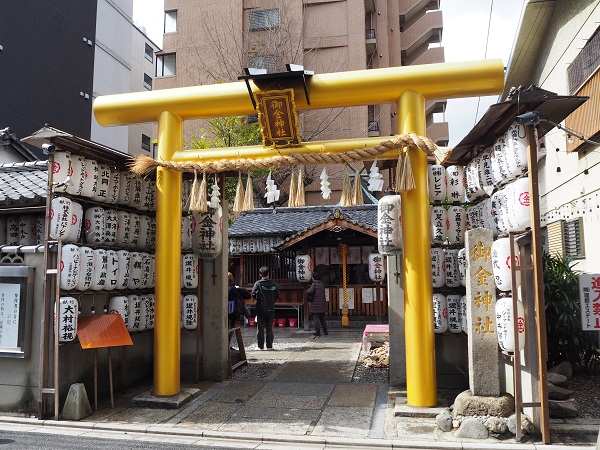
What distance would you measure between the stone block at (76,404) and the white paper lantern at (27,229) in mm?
3941

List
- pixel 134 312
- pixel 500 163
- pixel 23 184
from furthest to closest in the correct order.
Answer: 1. pixel 23 184
2. pixel 134 312
3. pixel 500 163

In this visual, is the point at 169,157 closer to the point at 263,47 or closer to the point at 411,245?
the point at 411,245

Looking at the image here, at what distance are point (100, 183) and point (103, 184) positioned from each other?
0.27ft

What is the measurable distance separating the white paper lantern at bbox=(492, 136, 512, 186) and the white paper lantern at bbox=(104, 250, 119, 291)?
6.92 metres

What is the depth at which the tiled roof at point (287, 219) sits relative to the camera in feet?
67.8

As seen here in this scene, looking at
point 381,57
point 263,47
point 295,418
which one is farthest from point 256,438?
point 381,57

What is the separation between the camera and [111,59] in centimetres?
3450

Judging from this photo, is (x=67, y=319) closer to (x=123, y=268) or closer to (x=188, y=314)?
(x=123, y=268)

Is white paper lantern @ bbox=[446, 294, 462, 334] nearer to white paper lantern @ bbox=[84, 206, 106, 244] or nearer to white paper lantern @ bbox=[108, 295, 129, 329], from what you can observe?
white paper lantern @ bbox=[108, 295, 129, 329]

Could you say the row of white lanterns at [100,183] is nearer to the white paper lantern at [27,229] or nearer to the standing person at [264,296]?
the white paper lantern at [27,229]

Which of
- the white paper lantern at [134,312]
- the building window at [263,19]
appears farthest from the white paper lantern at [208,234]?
the building window at [263,19]

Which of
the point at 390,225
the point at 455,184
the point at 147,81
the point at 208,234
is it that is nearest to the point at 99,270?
the point at 208,234

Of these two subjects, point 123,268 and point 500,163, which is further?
point 123,268

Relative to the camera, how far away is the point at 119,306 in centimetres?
908
